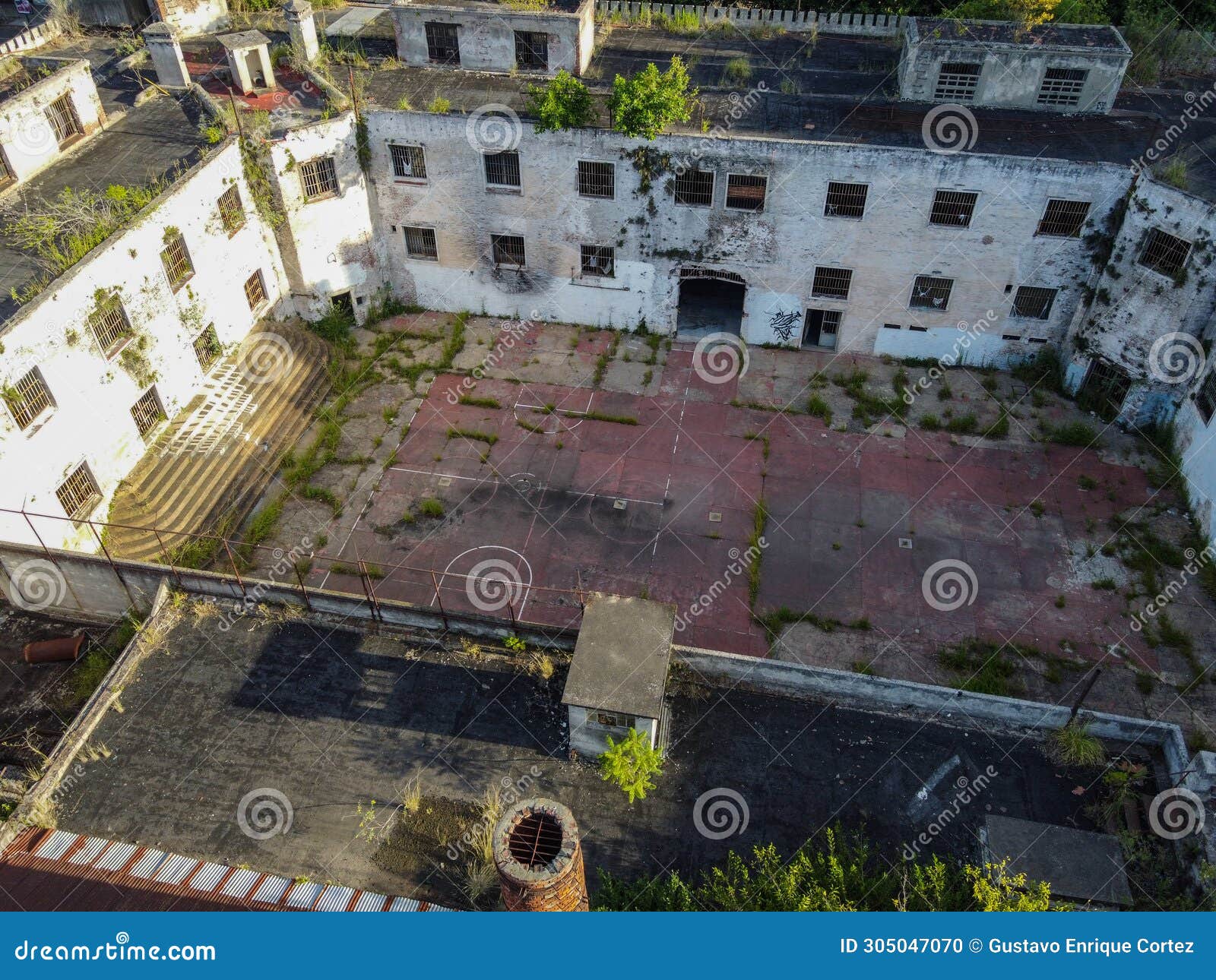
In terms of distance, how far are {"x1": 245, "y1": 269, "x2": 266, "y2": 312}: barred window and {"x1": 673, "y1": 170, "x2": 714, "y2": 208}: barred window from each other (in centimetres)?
1438

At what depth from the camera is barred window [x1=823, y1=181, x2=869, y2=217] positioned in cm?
2869

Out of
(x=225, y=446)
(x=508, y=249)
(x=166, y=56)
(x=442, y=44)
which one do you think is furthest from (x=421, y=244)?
(x=225, y=446)

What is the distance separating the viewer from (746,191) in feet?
96.2

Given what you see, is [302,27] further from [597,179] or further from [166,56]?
[597,179]

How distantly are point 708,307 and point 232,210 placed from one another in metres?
17.2

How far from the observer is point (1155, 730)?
1583 cm

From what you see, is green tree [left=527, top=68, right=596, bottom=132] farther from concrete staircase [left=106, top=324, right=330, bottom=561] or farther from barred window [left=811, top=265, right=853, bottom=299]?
concrete staircase [left=106, top=324, right=330, bottom=561]

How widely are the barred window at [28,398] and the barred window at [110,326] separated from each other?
216 centimetres

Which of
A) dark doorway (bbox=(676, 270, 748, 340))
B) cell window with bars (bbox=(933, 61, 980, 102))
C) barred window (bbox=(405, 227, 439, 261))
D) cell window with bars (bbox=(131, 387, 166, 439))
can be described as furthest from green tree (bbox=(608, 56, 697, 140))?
cell window with bars (bbox=(131, 387, 166, 439))

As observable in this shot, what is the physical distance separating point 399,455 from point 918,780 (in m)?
19.1

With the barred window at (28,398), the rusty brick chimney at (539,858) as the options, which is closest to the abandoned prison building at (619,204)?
the barred window at (28,398)

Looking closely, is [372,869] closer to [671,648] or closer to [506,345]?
[671,648]

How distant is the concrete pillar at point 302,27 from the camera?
3058 centimetres

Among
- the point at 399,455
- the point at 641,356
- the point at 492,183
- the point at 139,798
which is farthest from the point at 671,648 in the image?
the point at 492,183
